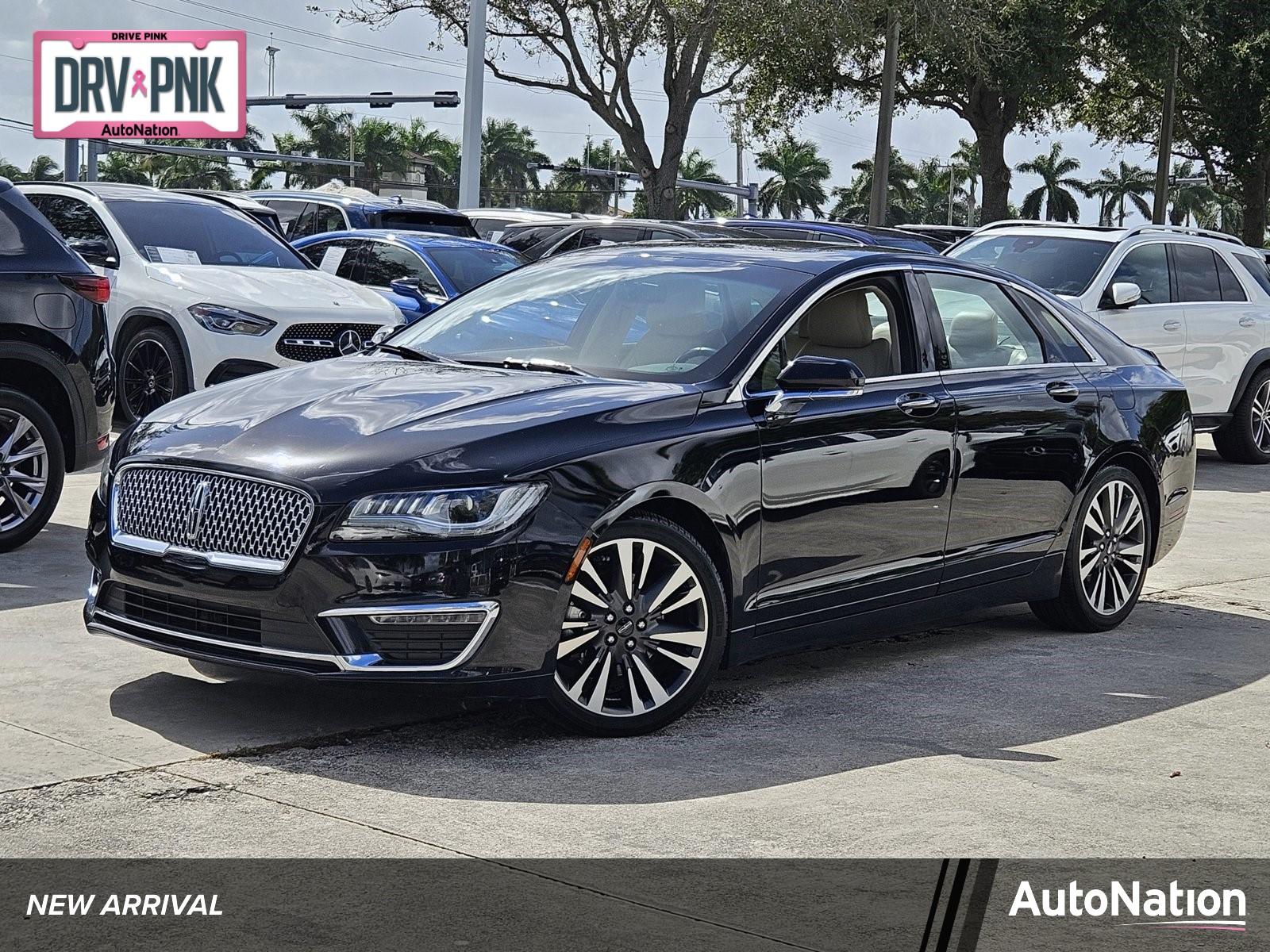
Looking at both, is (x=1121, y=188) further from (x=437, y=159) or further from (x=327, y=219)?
(x=327, y=219)

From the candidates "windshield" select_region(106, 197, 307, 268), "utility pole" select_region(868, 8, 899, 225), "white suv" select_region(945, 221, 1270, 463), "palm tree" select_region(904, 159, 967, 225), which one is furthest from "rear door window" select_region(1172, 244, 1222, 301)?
"palm tree" select_region(904, 159, 967, 225)

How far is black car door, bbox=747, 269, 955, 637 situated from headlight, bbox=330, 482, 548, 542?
3.42 ft

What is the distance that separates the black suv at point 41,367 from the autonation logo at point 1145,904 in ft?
18.1

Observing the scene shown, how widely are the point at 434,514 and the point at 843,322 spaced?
210cm

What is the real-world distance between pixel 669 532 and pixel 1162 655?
2687 mm

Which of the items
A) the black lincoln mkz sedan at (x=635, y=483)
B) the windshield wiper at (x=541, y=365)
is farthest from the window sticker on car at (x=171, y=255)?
the windshield wiper at (x=541, y=365)

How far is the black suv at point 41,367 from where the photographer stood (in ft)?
26.8

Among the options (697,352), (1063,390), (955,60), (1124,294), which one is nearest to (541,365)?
(697,352)

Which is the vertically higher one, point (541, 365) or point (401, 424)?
point (541, 365)

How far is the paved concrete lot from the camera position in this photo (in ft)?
14.9

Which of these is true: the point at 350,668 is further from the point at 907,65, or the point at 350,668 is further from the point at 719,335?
the point at 907,65

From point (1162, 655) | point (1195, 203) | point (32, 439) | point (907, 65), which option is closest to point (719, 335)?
point (1162, 655)

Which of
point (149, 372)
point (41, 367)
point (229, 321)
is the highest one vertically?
point (229, 321)

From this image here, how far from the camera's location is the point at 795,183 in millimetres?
106812
